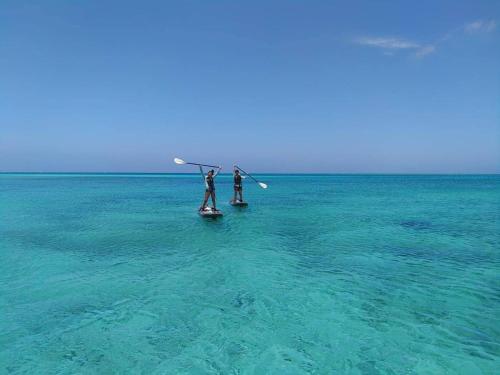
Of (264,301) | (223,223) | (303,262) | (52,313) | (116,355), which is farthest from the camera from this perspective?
(223,223)

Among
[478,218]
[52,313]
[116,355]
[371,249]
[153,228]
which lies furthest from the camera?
[478,218]

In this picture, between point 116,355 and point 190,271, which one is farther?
point 190,271

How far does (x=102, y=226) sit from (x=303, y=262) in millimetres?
12415

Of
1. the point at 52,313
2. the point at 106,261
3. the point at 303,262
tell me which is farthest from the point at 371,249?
the point at 52,313

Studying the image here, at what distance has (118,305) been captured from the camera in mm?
7879

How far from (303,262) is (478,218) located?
1653 centimetres

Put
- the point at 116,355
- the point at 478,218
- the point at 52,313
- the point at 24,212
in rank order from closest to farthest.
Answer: the point at 116,355
the point at 52,313
the point at 478,218
the point at 24,212

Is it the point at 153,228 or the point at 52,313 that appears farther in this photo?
the point at 153,228

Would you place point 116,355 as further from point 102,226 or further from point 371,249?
point 102,226

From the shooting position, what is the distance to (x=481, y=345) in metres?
6.13

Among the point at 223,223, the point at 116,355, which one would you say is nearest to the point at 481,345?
the point at 116,355

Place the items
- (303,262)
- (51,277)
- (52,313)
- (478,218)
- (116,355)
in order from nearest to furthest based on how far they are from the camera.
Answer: (116,355) < (52,313) < (51,277) < (303,262) < (478,218)

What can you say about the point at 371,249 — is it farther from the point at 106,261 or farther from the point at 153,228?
the point at 153,228

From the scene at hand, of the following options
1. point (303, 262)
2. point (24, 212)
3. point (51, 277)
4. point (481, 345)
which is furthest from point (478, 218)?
point (24, 212)
